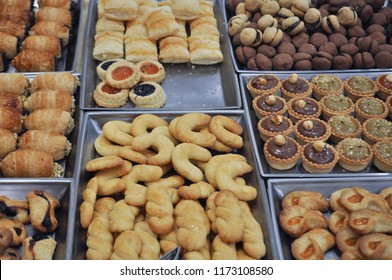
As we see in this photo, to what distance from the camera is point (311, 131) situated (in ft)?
9.62

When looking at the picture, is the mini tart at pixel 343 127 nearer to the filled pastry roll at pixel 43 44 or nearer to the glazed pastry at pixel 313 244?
the glazed pastry at pixel 313 244

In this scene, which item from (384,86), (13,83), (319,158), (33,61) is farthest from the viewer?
(33,61)

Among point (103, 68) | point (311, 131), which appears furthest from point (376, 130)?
point (103, 68)

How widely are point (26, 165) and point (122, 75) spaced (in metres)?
1.07

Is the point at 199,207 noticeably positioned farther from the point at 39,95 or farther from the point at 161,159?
the point at 39,95

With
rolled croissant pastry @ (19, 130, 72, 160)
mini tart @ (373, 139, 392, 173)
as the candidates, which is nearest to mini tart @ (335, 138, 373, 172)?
mini tart @ (373, 139, 392, 173)

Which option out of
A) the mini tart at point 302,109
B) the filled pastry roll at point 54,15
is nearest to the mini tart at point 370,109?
the mini tart at point 302,109

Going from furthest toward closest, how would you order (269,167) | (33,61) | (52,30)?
(52,30) → (33,61) → (269,167)

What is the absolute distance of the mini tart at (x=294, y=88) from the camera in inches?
128

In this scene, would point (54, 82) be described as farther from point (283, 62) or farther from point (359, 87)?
point (359, 87)

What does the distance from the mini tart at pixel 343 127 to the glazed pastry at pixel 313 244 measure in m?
0.86

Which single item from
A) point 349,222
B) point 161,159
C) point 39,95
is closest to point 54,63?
point 39,95

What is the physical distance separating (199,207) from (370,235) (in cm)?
89

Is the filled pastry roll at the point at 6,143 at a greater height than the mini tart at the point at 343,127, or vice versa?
the filled pastry roll at the point at 6,143
